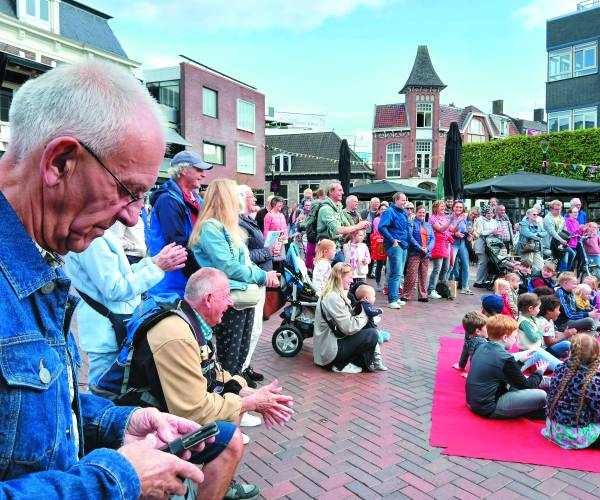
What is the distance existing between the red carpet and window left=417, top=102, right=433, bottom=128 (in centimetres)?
4076

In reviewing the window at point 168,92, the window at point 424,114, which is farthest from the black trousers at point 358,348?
the window at point 424,114

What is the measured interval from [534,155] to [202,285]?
96.0 ft

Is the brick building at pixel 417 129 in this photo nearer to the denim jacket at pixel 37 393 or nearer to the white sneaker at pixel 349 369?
the white sneaker at pixel 349 369

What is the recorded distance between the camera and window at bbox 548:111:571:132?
1081 inches

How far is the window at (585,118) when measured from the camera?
2634cm

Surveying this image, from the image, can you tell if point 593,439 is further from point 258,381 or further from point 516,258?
point 516,258

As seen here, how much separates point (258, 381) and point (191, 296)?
2.38 m

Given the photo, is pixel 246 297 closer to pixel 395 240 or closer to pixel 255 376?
pixel 255 376

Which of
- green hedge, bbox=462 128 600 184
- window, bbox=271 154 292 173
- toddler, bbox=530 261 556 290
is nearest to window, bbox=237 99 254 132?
window, bbox=271 154 292 173

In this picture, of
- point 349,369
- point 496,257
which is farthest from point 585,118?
point 349,369

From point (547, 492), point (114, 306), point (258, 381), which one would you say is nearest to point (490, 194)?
point (258, 381)

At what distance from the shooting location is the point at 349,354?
5.56 m

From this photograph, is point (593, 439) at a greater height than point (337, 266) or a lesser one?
lesser

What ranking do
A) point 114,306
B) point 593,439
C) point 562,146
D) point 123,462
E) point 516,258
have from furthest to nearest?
point 562,146 < point 516,258 < point 593,439 < point 114,306 < point 123,462
